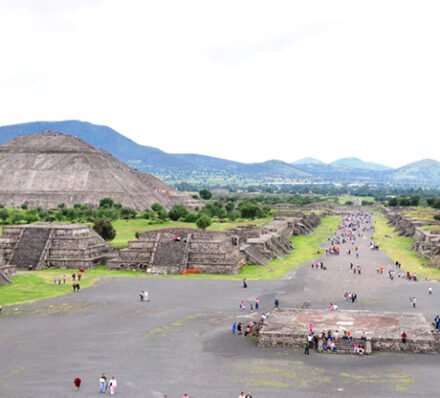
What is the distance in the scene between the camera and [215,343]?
3084 centimetres

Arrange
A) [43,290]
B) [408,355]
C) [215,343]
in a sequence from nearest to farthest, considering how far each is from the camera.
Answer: [408,355] → [215,343] → [43,290]

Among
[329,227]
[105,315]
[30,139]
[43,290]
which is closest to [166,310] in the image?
[105,315]

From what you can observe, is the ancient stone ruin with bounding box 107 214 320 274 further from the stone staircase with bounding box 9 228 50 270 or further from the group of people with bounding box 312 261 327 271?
the stone staircase with bounding box 9 228 50 270

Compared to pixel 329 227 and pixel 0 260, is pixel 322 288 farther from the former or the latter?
pixel 329 227

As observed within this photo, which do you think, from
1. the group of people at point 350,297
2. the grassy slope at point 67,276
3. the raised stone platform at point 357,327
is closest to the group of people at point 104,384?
the raised stone platform at point 357,327

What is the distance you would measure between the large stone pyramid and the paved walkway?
103 metres

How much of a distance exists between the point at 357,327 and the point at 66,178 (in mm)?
134044

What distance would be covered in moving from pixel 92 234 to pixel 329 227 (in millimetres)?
68239

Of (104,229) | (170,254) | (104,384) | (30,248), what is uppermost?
(104,229)

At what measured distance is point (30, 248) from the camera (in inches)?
2343

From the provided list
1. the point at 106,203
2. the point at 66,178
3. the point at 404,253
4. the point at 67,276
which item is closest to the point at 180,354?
the point at 67,276

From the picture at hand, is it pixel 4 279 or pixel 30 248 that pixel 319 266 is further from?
pixel 4 279

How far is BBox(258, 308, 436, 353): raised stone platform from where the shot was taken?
29469mm

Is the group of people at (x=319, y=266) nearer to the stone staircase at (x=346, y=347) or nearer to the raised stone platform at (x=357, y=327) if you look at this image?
the raised stone platform at (x=357, y=327)
